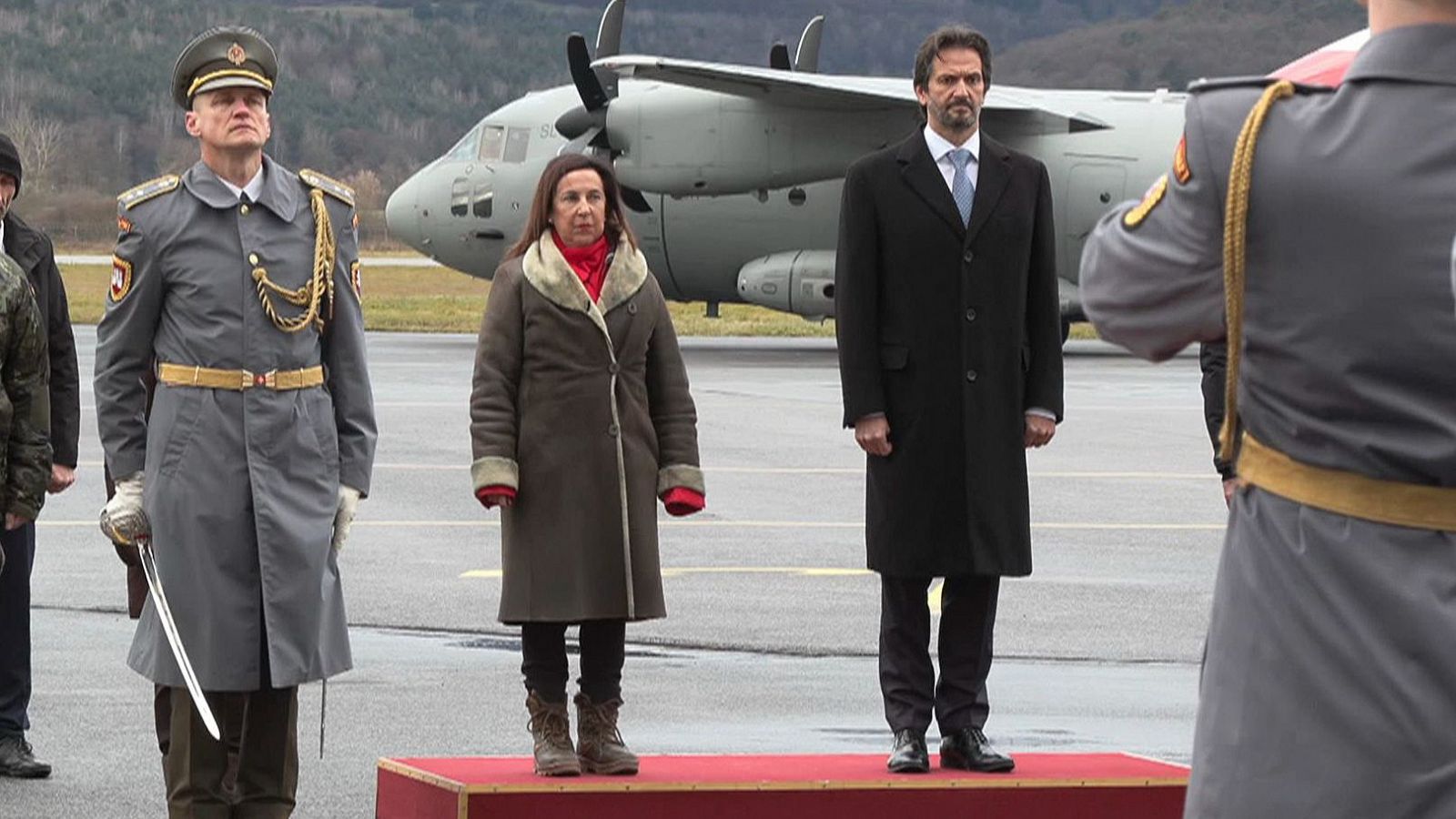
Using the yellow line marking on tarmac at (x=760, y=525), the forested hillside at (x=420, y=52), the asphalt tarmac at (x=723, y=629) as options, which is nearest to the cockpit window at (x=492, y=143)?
the asphalt tarmac at (x=723, y=629)

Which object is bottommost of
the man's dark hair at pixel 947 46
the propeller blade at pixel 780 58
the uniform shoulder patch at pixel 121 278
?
the uniform shoulder patch at pixel 121 278

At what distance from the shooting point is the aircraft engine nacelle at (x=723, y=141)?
90.3ft

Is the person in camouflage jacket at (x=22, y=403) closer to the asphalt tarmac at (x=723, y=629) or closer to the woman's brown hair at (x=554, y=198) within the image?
the asphalt tarmac at (x=723, y=629)

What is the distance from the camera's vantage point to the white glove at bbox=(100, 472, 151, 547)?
21.3 ft

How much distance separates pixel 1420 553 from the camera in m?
3.57

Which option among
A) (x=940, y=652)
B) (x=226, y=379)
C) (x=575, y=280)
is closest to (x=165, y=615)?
(x=226, y=379)

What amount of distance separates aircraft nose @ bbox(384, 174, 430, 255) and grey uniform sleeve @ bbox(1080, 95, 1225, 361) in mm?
27581

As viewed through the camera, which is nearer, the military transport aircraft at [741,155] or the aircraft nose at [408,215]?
the military transport aircraft at [741,155]

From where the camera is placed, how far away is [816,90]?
27328 millimetres

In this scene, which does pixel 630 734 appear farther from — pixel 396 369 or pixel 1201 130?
pixel 396 369

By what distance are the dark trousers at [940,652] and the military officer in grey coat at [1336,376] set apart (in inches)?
134

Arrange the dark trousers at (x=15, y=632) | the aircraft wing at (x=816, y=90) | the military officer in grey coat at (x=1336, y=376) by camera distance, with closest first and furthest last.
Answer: the military officer in grey coat at (x=1336, y=376) < the dark trousers at (x=15, y=632) < the aircraft wing at (x=816, y=90)

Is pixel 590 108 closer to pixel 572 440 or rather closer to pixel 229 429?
pixel 572 440

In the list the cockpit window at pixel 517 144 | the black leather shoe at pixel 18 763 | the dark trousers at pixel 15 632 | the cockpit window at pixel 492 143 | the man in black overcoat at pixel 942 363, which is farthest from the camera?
the cockpit window at pixel 492 143
